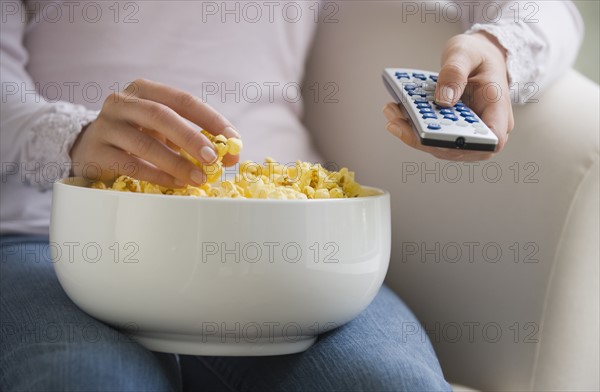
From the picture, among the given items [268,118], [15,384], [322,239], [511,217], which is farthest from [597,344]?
[15,384]

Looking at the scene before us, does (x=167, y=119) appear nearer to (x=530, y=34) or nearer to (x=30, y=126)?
(x=30, y=126)

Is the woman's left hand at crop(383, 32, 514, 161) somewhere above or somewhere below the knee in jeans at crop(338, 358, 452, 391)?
above

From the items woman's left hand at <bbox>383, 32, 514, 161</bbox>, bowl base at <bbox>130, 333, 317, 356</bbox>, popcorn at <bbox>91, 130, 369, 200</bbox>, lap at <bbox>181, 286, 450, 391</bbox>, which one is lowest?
lap at <bbox>181, 286, 450, 391</bbox>

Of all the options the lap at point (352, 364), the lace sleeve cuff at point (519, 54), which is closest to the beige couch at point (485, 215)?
the lace sleeve cuff at point (519, 54)

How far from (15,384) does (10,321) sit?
0.10m

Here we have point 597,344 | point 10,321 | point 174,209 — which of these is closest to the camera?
point 174,209

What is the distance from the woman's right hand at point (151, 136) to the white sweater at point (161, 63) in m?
0.10

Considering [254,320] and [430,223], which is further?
[430,223]

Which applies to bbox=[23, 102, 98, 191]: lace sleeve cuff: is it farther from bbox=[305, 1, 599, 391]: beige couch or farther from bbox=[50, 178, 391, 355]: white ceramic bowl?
bbox=[305, 1, 599, 391]: beige couch

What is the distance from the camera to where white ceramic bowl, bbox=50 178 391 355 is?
56 centimetres

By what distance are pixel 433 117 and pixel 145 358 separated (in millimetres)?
352

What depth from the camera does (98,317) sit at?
0.63 m

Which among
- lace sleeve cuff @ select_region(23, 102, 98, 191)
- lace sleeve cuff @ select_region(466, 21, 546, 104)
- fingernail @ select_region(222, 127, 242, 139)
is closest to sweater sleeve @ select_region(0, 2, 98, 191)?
lace sleeve cuff @ select_region(23, 102, 98, 191)

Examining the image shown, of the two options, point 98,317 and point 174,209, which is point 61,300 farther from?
point 174,209
